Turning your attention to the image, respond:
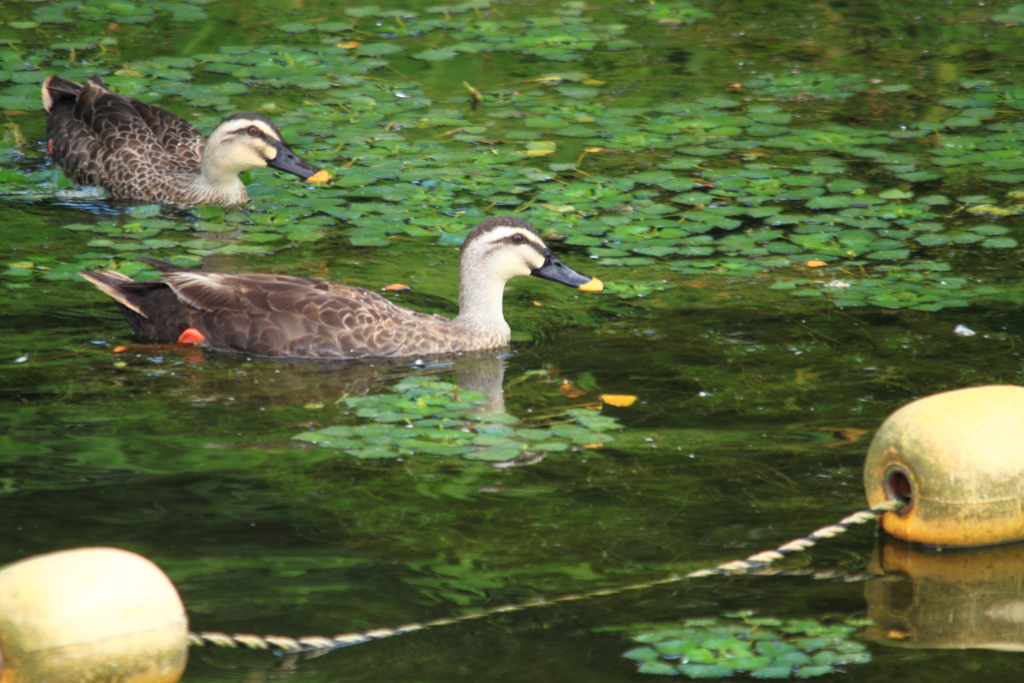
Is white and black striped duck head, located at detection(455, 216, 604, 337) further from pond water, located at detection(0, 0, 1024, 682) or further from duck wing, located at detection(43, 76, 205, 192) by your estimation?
duck wing, located at detection(43, 76, 205, 192)

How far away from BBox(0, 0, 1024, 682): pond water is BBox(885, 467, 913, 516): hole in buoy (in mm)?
240

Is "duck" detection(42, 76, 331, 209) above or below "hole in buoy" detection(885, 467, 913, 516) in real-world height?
above

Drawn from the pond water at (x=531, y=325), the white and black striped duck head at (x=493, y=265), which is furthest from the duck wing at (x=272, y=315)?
the white and black striped duck head at (x=493, y=265)

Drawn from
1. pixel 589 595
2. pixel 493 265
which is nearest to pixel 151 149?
pixel 493 265

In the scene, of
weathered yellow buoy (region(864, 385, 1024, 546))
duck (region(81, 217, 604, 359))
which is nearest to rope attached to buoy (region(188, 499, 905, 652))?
weathered yellow buoy (region(864, 385, 1024, 546))

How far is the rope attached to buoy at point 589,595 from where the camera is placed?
4465 millimetres

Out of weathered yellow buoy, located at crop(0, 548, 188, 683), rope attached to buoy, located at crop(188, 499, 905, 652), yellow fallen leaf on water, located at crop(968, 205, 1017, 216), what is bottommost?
rope attached to buoy, located at crop(188, 499, 905, 652)

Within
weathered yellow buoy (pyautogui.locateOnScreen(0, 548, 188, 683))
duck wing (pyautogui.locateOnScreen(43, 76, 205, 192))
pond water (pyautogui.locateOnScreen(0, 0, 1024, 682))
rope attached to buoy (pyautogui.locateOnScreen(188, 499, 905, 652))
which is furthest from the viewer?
duck wing (pyautogui.locateOnScreen(43, 76, 205, 192))

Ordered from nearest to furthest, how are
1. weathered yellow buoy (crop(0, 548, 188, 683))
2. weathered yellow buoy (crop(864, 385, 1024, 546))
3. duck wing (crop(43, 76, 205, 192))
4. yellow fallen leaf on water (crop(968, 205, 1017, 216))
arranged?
weathered yellow buoy (crop(0, 548, 188, 683)), weathered yellow buoy (crop(864, 385, 1024, 546)), yellow fallen leaf on water (crop(968, 205, 1017, 216)), duck wing (crop(43, 76, 205, 192))

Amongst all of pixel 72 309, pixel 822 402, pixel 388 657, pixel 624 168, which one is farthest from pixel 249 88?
pixel 388 657

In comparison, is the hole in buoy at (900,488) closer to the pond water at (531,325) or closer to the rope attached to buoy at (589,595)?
the rope attached to buoy at (589,595)

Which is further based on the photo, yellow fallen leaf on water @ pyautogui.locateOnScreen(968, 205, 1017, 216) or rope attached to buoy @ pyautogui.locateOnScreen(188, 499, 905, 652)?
yellow fallen leaf on water @ pyautogui.locateOnScreen(968, 205, 1017, 216)

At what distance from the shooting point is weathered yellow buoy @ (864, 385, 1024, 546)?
5.12 m

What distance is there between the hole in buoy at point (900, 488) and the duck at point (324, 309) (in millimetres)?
2736
